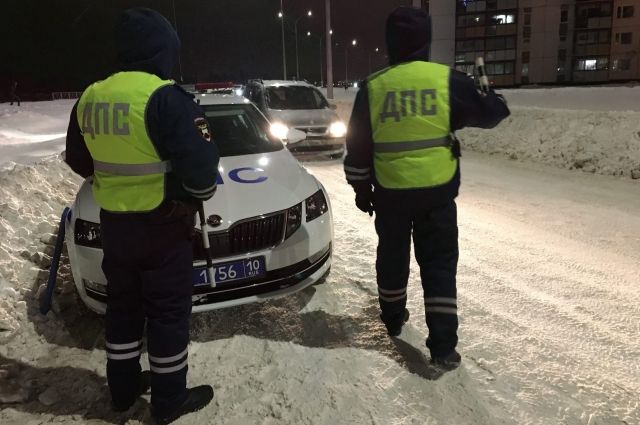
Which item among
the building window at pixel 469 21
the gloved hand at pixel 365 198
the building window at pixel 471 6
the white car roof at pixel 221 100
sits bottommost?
the gloved hand at pixel 365 198

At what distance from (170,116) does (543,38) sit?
59098mm

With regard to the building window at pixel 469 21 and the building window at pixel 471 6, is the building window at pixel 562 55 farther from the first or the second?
the building window at pixel 471 6

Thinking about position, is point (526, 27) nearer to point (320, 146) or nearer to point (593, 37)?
point (593, 37)

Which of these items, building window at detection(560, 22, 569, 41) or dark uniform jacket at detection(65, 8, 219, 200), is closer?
dark uniform jacket at detection(65, 8, 219, 200)

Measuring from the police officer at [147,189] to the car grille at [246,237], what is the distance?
60 centimetres

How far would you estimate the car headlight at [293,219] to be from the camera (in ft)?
11.7

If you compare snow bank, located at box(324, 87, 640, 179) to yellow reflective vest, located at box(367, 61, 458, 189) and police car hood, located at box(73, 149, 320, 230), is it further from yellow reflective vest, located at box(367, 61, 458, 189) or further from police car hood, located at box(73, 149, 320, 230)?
yellow reflective vest, located at box(367, 61, 458, 189)

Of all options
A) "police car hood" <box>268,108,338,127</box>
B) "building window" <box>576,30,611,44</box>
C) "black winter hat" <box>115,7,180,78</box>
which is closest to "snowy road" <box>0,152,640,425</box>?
"black winter hat" <box>115,7,180,78</box>

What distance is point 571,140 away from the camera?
948cm

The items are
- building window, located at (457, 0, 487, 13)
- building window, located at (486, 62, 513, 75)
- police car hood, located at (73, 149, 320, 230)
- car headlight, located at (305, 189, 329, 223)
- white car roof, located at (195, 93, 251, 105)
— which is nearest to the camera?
police car hood, located at (73, 149, 320, 230)

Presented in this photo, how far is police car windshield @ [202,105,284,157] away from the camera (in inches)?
187

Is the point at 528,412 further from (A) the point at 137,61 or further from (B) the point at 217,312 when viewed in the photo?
(A) the point at 137,61

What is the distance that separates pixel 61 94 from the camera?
44.1 m

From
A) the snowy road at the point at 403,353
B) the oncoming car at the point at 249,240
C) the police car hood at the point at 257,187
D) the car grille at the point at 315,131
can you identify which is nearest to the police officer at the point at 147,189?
the snowy road at the point at 403,353
